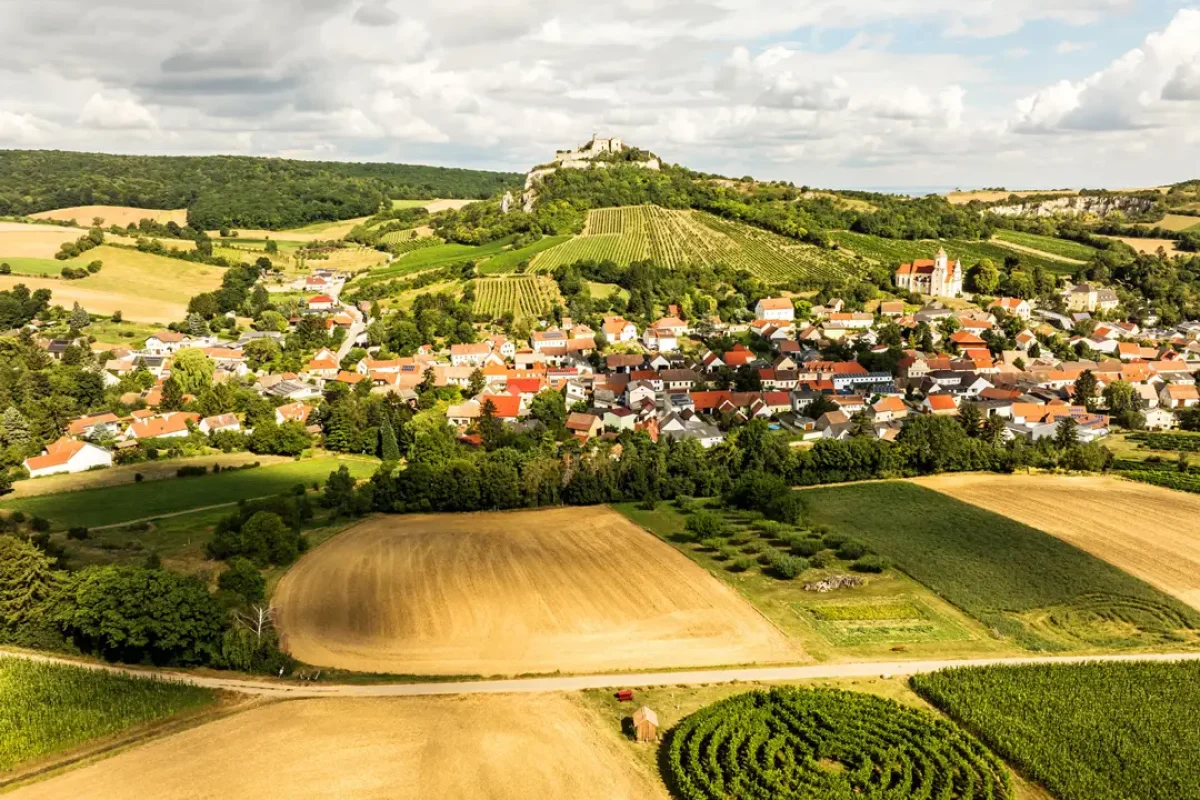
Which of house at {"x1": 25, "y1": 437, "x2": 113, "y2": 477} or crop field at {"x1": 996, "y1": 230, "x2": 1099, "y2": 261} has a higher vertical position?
A: crop field at {"x1": 996, "y1": 230, "x2": 1099, "y2": 261}

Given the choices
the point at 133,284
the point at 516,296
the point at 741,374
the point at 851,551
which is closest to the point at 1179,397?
the point at 741,374

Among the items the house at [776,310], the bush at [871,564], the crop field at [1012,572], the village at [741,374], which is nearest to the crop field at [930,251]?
the village at [741,374]

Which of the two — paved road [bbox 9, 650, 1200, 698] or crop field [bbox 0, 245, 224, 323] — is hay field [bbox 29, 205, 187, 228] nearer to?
crop field [bbox 0, 245, 224, 323]

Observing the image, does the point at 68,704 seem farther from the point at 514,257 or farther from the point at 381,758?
the point at 514,257

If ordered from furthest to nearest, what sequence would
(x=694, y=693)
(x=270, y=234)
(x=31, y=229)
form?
1. (x=270, y=234)
2. (x=31, y=229)
3. (x=694, y=693)

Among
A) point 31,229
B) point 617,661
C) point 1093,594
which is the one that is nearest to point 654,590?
point 617,661

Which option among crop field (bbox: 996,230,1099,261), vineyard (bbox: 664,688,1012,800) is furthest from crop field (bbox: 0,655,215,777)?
crop field (bbox: 996,230,1099,261)

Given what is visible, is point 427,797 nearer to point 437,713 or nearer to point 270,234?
point 437,713

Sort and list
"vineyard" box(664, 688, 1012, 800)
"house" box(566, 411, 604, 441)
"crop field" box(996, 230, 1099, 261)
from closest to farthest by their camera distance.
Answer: "vineyard" box(664, 688, 1012, 800) < "house" box(566, 411, 604, 441) < "crop field" box(996, 230, 1099, 261)
